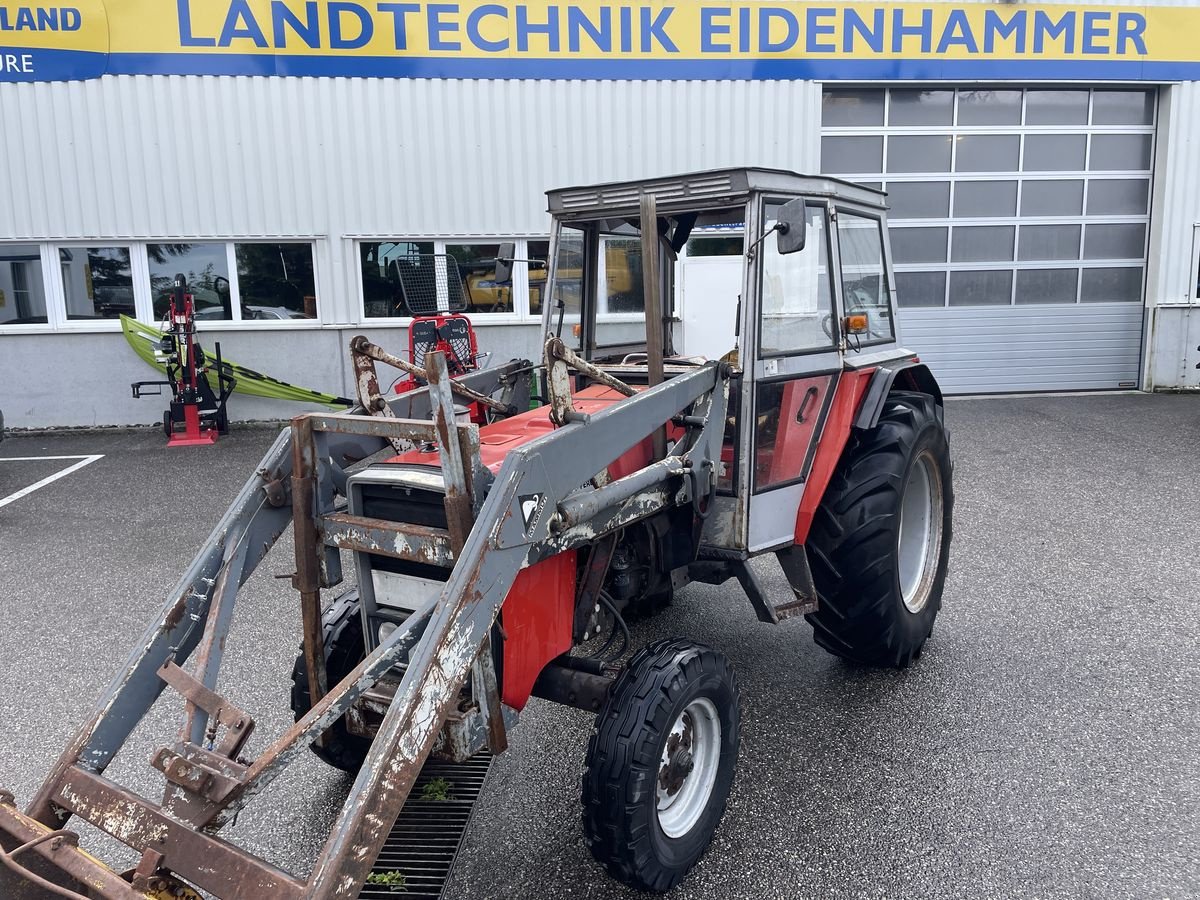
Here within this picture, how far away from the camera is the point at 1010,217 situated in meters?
12.1

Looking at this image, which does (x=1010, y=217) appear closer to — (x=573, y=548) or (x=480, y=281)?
(x=480, y=281)

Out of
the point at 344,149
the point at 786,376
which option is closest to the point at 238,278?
the point at 344,149

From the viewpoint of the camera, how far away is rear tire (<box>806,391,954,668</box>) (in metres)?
3.84

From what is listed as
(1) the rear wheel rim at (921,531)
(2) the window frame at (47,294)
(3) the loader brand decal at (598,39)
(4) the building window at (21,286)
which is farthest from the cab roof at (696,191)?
(4) the building window at (21,286)

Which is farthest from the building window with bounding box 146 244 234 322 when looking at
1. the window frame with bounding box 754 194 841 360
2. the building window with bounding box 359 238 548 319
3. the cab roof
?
the window frame with bounding box 754 194 841 360

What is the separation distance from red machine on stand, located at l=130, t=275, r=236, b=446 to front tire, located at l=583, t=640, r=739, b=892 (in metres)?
8.63

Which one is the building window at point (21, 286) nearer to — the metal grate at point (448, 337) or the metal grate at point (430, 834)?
the metal grate at point (448, 337)

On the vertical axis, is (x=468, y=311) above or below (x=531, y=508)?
above

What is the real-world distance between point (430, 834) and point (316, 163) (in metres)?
9.50

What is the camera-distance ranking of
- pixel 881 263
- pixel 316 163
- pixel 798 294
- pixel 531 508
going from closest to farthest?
pixel 531 508 < pixel 798 294 < pixel 881 263 < pixel 316 163

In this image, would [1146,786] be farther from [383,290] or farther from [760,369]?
[383,290]

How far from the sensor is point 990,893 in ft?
9.09

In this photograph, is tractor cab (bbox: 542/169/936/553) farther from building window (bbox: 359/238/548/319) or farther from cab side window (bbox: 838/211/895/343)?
building window (bbox: 359/238/548/319)

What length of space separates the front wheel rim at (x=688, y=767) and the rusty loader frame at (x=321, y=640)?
20.7 inches
